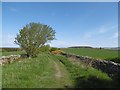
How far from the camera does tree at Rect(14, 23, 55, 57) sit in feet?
152

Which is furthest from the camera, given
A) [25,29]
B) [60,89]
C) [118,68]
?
[25,29]

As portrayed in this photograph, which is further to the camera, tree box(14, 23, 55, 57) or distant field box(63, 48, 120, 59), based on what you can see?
distant field box(63, 48, 120, 59)

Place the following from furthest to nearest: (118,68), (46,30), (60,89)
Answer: (46,30) < (118,68) < (60,89)

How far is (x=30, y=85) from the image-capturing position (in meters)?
12.1

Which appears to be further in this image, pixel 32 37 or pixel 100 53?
pixel 100 53

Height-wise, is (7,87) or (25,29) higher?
(25,29)

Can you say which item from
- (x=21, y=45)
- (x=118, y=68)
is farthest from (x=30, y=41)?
(x=118, y=68)

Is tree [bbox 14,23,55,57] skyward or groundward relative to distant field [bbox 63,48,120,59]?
skyward

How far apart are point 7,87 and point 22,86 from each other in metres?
0.74

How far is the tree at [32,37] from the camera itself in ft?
152

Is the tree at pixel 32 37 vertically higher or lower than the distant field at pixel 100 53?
higher

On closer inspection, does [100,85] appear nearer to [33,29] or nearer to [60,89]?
[60,89]

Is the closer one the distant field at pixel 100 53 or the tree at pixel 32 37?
the tree at pixel 32 37

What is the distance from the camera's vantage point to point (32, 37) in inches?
1845
